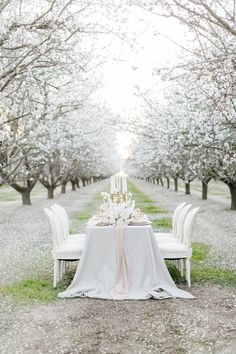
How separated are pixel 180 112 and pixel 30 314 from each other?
1201cm

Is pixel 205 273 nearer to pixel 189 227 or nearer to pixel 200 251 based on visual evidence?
pixel 189 227

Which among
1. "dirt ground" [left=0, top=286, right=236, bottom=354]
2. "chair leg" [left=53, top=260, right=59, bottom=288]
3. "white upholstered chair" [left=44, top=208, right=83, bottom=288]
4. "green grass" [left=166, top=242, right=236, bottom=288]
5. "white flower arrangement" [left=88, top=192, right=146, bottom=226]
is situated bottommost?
"dirt ground" [left=0, top=286, right=236, bottom=354]

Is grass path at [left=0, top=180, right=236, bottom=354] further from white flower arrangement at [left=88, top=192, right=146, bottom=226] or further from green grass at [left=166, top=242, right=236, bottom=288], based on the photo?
white flower arrangement at [left=88, top=192, right=146, bottom=226]

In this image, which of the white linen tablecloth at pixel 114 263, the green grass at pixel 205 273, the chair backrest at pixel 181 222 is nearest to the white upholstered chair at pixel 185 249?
the white linen tablecloth at pixel 114 263

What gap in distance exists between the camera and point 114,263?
9023mm

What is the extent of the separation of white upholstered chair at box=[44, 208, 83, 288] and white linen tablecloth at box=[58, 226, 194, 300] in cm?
40

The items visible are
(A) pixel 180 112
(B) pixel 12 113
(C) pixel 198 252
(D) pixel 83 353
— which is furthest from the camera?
(A) pixel 180 112

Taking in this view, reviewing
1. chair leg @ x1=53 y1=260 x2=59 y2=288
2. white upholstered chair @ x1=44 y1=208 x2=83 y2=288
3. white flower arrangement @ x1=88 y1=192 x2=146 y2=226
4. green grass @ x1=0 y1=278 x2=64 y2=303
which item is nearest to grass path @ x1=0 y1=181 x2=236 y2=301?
green grass @ x1=0 y1=278 x2=64 y2=303

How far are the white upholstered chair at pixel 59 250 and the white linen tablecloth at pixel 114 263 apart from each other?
396mm

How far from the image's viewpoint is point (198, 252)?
41.8 feet

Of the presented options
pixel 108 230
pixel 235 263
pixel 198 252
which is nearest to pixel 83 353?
pixel 108 230

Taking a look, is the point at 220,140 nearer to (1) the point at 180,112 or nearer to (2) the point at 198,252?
(1) the point at 180,112

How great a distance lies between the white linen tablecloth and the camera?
8781mm

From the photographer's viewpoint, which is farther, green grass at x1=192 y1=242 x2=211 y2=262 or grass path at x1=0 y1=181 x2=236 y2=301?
green grass at x1=192 y1=242 x2=211 y2=262
